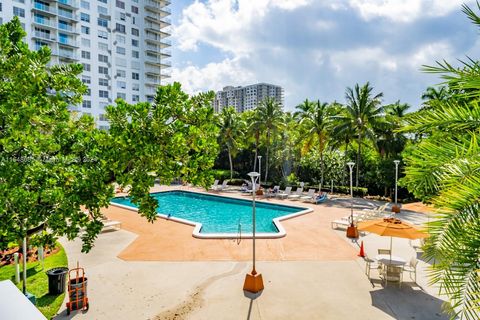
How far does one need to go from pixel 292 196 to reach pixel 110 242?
726 inches

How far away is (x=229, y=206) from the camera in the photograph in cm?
2831

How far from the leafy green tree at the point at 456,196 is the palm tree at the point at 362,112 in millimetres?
27055

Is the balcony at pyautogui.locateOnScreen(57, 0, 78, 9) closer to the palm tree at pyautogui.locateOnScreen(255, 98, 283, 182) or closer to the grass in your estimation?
the palm tree at pyautogui.locateOnScreen(255, 98, 283, 182)

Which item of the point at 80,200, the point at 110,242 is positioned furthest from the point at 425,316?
the point at 110,242

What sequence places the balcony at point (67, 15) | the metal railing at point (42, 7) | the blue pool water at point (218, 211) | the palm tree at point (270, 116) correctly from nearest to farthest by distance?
the blue pool water at point (218, 211) → the palm tree at point (270, 116) → the metal railing at point (42, 7) → the balcony at point (67, 15)

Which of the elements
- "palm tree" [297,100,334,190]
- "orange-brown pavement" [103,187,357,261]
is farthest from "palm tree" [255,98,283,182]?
"orange-brown pavement" [103,187,357,261]

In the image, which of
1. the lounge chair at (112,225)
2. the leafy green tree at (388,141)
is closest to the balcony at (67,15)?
the lounge chair at (112,225)

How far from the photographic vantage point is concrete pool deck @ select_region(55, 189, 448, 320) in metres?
8.84

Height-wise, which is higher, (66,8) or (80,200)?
(66,8)

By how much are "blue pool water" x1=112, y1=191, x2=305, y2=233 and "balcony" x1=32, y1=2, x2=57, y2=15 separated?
4512 cm

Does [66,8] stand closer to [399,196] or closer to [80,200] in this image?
[399,196]

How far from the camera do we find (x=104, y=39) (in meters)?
62.9

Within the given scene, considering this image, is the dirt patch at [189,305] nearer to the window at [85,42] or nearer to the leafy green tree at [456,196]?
the leafy green tree at [456,196]

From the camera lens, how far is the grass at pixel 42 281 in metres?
8.96
